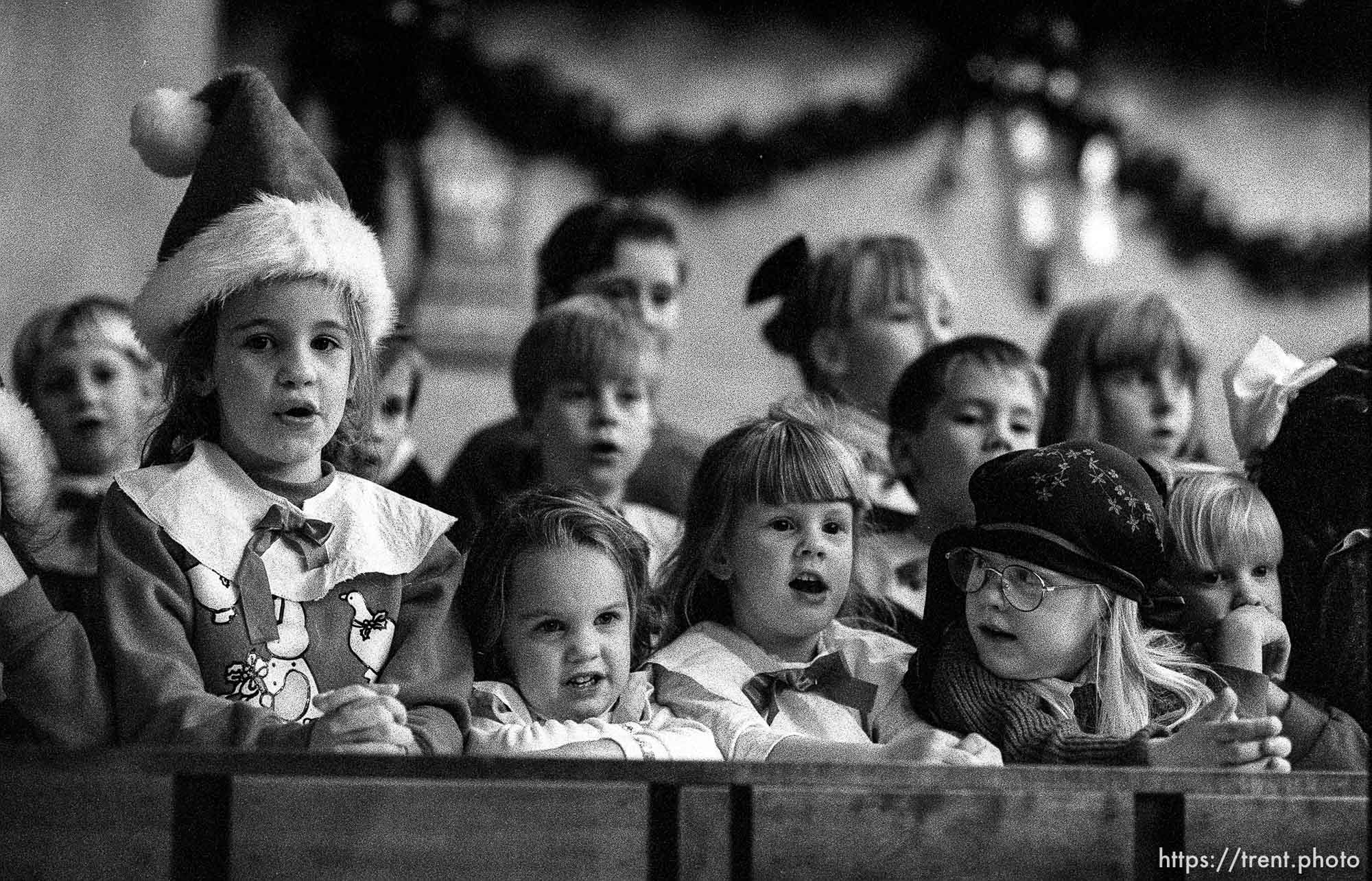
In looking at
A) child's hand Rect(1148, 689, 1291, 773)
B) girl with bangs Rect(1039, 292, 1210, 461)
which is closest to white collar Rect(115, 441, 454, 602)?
child's hand Rect(1148, 689, 1291, 773)

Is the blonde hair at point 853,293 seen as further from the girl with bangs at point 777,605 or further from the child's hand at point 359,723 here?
the child's hand at point 359,723

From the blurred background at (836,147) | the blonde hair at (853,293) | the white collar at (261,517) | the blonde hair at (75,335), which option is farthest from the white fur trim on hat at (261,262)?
the blurred background at (836,147)

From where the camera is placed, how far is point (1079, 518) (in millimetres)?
2416

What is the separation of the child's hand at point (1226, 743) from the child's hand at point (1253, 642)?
41 centimetres

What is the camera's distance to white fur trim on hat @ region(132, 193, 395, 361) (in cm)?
246

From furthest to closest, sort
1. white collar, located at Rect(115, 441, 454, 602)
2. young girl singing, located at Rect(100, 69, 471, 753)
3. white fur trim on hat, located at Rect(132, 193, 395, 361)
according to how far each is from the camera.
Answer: white fur trim on hat, located at Rect(132, 193, 395, 361) → white collar, located at Rect(115, 441, 454, 602) → young girl singing, located at Rect(100, 69, 471, 753)

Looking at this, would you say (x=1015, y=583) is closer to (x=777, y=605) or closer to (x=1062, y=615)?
(x=1062, y=615)

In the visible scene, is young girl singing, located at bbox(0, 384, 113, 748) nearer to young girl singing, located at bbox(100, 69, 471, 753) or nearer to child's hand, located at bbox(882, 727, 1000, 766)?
young girl singing, located at bbox(100, 69, 471, 753)

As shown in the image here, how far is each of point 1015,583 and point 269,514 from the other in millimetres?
1003

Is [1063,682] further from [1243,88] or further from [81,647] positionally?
[1243,88]

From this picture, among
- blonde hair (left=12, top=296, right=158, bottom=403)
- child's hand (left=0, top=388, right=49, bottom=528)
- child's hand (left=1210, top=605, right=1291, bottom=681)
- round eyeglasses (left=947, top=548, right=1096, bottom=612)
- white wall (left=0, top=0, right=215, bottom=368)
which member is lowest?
child's hand (left=1210, top=605, right=1291, bottom=681)

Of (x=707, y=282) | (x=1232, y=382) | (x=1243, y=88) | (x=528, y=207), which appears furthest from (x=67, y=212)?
(x=1243, y=88)

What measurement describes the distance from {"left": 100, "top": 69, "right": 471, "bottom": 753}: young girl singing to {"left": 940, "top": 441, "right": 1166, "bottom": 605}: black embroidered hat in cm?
76

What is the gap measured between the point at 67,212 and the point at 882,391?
2.55 m
